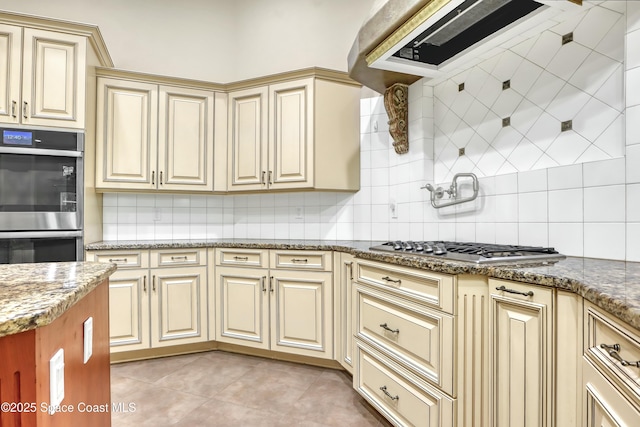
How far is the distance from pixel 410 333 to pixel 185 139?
2.28 meters

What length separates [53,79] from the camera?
235 cm

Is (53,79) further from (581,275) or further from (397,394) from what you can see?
(581,275)

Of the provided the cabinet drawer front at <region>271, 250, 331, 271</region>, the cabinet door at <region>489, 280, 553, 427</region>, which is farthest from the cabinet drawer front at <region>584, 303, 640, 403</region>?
the cabinet drawer front at <region>271, 250, 331, 271</region>

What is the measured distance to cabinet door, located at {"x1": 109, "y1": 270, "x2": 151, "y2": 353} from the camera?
2.52 m

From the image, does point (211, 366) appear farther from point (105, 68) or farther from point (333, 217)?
point (105, 68)

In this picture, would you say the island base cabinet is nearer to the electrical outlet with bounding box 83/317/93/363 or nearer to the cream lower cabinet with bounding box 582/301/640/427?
the electrical outlet with bounding box 83/317/93/363

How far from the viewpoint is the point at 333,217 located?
9.98 feet

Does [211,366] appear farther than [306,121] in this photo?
No

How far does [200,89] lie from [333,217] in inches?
59.6

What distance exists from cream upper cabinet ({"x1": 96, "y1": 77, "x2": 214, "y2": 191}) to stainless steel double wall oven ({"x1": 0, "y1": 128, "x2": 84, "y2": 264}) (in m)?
0.34

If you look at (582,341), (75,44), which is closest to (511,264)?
(582,341)

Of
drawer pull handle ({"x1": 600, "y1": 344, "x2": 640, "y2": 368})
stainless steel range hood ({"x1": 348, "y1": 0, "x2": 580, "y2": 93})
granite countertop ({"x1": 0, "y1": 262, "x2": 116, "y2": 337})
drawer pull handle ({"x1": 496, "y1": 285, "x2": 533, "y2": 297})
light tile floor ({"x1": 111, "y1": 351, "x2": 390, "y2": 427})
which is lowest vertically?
light tile floor ({"x1": 111, "y1": 351, "x2": 390, "y2": 427})

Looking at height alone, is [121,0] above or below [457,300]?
above

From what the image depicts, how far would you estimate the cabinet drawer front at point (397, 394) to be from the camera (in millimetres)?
1420
